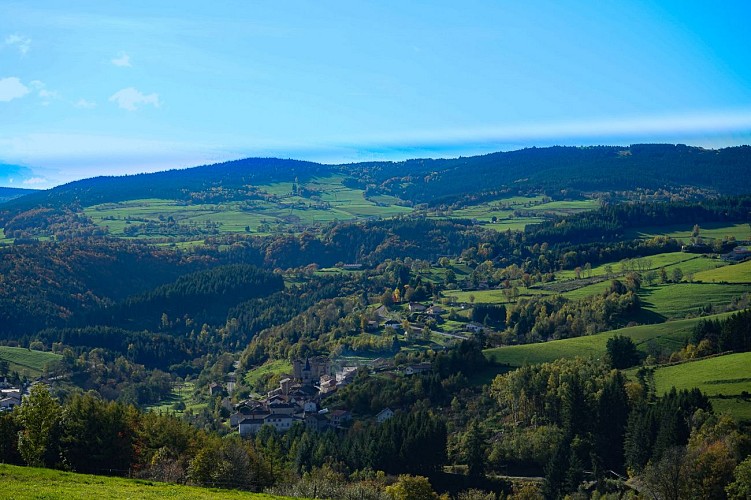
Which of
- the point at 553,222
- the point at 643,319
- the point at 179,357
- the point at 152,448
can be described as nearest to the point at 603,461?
the point at 152,448

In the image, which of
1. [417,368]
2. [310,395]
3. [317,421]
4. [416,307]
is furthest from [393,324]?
[317,421]

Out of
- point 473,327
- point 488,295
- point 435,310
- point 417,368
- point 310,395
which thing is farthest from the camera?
point 488,295

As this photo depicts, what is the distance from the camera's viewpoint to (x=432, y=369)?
263ft

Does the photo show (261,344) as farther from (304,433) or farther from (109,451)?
(109,451)

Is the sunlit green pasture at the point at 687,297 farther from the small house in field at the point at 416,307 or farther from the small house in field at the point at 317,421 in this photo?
the small house in field at the point at 317,421

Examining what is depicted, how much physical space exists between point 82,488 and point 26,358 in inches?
3436

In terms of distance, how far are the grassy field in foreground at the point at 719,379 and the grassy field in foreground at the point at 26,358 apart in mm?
→ 76264

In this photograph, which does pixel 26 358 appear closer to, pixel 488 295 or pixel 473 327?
pixel 473 327

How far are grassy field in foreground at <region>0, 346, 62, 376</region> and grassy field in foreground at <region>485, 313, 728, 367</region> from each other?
6002 cm

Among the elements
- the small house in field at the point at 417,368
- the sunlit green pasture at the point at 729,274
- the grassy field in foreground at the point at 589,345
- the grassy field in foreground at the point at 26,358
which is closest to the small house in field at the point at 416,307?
the small house in field at the point at 417,368

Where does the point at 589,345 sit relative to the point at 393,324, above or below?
above

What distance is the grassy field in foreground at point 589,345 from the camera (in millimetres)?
79062

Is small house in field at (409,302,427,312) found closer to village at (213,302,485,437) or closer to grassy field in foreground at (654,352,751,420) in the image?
village at (213,302,485,437)

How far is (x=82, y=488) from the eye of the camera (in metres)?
30.1
